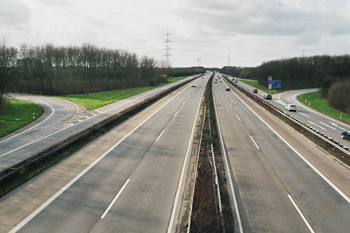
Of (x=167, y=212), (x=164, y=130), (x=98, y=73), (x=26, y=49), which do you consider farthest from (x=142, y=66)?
(x=167, y=212)

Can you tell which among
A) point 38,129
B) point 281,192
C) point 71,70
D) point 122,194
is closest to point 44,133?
point 38,129

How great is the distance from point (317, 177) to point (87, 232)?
47.0 feet

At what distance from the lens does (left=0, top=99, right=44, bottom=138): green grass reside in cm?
2950

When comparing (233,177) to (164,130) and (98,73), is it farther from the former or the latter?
(98,73)

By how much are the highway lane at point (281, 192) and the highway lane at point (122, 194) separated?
3864 mm

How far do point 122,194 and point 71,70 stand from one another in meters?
73.8

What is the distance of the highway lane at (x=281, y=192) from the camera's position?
36.9ft

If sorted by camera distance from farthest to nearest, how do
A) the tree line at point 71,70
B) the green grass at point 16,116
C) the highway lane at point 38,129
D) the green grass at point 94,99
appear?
the tree line at point 71,70 → the green grass at point 94,99 → the green grass at point 16,116 → the highway lane at point 38,129

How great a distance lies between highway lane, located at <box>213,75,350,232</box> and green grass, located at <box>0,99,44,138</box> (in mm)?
24756

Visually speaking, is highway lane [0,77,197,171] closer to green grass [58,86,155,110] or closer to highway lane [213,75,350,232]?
green grass [58,86,155,110]

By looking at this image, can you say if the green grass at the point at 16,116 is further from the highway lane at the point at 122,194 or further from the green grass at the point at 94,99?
the highway lane at the point at 122,194

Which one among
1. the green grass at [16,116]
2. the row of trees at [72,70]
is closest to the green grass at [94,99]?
the green grass at [16,116]

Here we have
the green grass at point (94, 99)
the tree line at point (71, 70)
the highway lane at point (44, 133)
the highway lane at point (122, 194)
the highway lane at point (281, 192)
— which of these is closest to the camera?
the highway lane at point (122, 194)

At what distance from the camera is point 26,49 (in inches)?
2872
